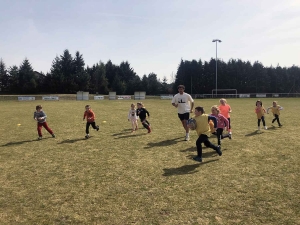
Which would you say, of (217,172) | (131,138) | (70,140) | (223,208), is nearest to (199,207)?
(223,208)

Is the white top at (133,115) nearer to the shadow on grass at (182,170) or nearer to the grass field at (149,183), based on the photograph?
the grass field at (149,183)

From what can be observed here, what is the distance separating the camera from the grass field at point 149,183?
4539mm

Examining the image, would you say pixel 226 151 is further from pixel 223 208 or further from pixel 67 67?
pixel 67 67

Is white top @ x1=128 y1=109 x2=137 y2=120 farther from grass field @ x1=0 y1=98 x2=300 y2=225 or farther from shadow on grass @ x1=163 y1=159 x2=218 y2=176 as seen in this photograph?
shadow on grass @ x1=163 y1=159 x2=218 y2=176

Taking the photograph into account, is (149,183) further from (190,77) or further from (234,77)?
(234,77)

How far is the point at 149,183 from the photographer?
6.03 metres

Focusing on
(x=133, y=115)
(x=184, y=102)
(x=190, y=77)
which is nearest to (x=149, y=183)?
(x=184, y=102)

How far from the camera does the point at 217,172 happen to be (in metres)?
6.71

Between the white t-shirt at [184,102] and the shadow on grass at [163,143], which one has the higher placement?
the white t-shirt at [184,102]

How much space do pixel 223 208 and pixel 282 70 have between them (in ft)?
332

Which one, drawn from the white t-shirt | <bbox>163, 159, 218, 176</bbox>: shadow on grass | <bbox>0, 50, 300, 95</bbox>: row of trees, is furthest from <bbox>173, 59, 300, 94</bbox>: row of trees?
Result: <bbox>163, 159, 218, 176</bbox>: shadow on grass

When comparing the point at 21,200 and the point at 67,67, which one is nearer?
the point at 21,200

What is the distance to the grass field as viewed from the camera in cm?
454

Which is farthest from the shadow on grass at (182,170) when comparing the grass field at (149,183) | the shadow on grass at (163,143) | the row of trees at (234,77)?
the row of trees at (234,77)
